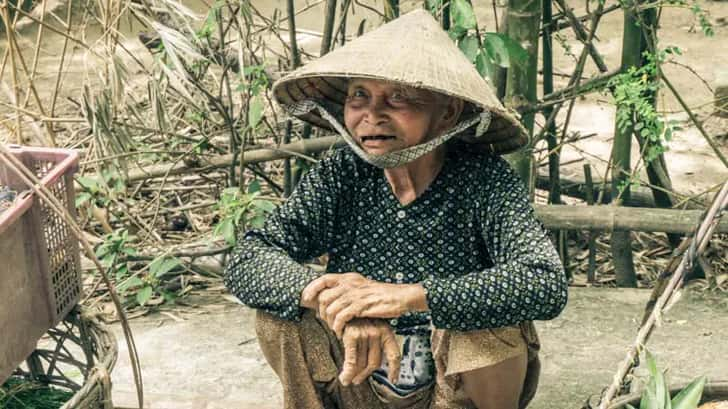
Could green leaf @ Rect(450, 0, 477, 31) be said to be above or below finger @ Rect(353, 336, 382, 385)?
above

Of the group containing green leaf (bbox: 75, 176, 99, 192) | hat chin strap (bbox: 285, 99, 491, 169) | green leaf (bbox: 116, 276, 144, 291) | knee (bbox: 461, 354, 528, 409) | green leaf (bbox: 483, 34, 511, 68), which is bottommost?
green leaf (bbox: 116, 276, 144, 291)

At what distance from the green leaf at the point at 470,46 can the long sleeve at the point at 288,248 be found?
562 mm

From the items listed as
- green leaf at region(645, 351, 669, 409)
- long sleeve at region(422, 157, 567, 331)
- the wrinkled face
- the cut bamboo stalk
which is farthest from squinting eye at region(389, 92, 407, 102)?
the cut bamboo stalk

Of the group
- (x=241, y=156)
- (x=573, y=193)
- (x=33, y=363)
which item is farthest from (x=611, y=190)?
(x=33, y=363)

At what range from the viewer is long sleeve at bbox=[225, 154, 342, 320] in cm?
240

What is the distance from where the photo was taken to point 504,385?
2416mm

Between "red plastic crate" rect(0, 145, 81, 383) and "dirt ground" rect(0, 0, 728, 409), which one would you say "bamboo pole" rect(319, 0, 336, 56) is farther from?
"red plastic crate" rect(0, 145, 81, 383)

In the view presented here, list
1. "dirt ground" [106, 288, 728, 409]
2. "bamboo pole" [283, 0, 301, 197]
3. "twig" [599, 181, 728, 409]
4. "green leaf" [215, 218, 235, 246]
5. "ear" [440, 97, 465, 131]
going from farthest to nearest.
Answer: "bamboo pole" [283, 0, 301, 197] < "green leaf" [215, 218, 235, 246] < "dirt ground" [106, 288, 728, 409] < "ear" [440, 97, 465, 131] < "twig" [599, 181, 728, 409]

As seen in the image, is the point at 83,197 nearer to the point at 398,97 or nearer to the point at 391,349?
the point at 398,97

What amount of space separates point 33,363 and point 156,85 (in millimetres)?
1028

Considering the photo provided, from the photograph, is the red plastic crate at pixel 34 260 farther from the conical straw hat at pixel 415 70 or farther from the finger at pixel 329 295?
the finger at pixel 329 295

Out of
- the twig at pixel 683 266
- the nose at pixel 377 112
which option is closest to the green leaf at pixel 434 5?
the nose at pixel 377 112

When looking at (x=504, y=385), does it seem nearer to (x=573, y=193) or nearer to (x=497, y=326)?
(x=497, y=326)

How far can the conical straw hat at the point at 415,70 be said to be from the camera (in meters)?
2.32
